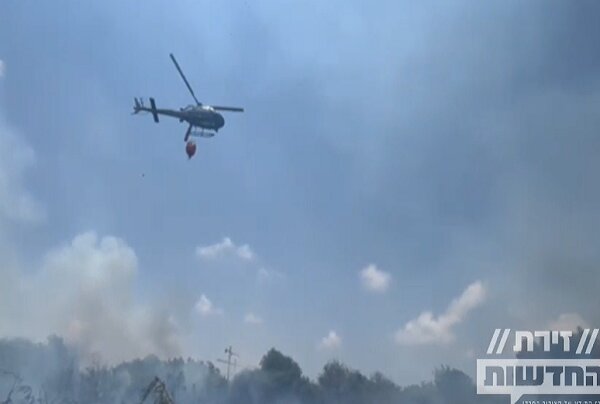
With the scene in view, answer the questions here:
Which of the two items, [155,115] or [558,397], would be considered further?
[558,397]

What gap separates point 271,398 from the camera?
36.3m

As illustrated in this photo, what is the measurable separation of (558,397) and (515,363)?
2004 millimetres

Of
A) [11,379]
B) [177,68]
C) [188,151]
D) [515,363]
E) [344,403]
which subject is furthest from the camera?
[344,403]

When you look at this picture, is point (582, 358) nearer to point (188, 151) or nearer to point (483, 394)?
point (483, 394)

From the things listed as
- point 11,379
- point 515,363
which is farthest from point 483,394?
point 11,379

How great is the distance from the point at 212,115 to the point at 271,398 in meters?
17.0

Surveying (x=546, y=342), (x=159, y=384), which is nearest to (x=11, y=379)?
(x=159, y=384)

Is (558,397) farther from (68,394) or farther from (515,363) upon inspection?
(68,394)

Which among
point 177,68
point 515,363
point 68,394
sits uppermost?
point 177,68

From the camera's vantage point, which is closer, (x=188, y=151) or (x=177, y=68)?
(x=177, y=68)

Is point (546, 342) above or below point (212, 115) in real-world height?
below

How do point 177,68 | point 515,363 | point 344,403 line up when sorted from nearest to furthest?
1. point 177,68
2. point 515,363
3. point 344,403

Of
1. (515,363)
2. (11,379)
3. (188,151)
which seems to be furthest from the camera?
(11,379)

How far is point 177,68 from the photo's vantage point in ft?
81.1
